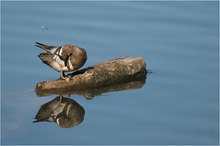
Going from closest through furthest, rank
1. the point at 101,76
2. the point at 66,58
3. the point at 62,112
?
the point at 62,112
the point at 66,58
the point at 101,76

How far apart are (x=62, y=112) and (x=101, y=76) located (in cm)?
97

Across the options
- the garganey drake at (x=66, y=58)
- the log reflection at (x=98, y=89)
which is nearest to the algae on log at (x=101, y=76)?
the log reflection at (x=98, y=89)

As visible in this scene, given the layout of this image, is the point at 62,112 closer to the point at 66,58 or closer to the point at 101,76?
the point at 66,58

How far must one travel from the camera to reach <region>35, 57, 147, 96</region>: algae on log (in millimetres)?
9977

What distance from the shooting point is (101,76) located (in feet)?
33.4

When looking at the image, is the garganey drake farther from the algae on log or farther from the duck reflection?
the duck reflection

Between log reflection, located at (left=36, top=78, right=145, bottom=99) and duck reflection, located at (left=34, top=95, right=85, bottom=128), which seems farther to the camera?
log reflection, located at (left=36, top=78, right=145, bottom=99)

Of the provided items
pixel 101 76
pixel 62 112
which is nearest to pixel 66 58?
pixel 101 76

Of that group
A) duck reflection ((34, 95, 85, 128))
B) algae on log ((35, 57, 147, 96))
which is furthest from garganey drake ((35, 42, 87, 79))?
duck reflection ((34, 95, 85, 128))

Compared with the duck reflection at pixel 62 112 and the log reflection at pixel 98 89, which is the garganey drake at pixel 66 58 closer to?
the log reflection at pixel 98 89

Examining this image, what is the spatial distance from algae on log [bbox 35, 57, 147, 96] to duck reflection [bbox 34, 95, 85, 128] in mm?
199

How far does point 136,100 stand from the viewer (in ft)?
32.4

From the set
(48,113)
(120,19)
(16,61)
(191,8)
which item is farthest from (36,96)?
(191,8)

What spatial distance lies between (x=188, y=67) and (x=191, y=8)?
2452 mm
